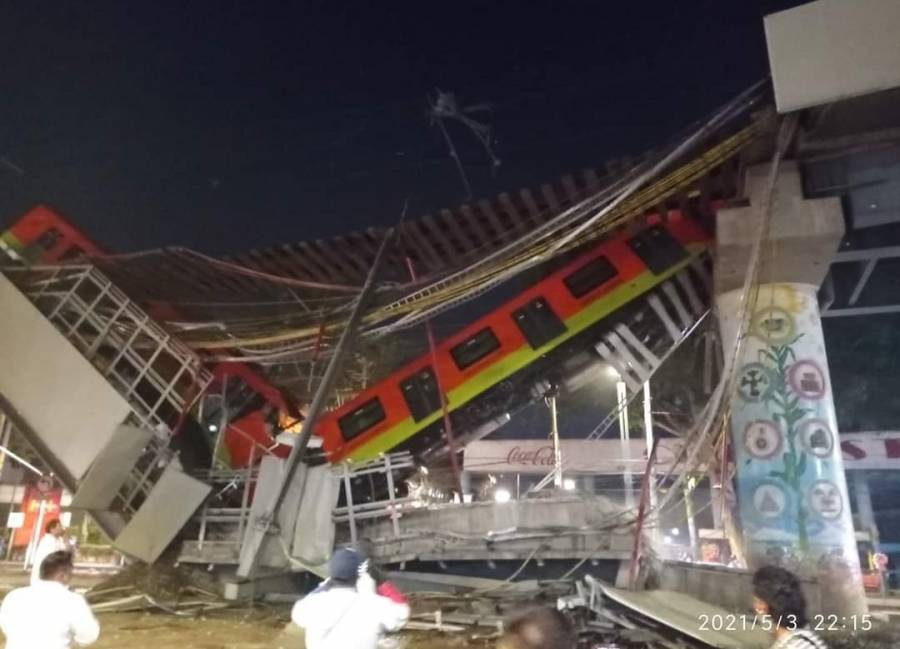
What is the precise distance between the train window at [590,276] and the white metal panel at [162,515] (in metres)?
7.27

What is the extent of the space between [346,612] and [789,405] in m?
6.56

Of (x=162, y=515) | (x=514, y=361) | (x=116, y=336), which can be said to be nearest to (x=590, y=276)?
(x=514, y=361)

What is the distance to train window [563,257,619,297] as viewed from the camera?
10586mm

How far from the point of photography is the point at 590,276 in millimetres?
10672

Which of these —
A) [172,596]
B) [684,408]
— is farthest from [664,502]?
[684,408]

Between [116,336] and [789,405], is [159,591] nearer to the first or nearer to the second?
[116,336]

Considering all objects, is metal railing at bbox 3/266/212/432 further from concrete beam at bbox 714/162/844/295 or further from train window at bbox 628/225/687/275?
Answer: concrete beam at bbox 714/162/844/295

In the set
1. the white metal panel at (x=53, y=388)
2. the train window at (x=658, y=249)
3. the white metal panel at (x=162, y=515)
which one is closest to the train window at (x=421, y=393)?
the white metal panel at (x=162, y=515)

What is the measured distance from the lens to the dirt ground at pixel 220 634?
6.98m

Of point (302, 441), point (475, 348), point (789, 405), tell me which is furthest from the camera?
point (475, 348)

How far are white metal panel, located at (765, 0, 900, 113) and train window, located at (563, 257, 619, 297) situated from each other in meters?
4.34

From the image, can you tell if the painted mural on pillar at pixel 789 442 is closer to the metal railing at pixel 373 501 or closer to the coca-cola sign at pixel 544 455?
the metal railing at pixel 373 501

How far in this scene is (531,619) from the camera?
2.11 m

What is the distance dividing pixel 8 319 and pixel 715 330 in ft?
40.6
